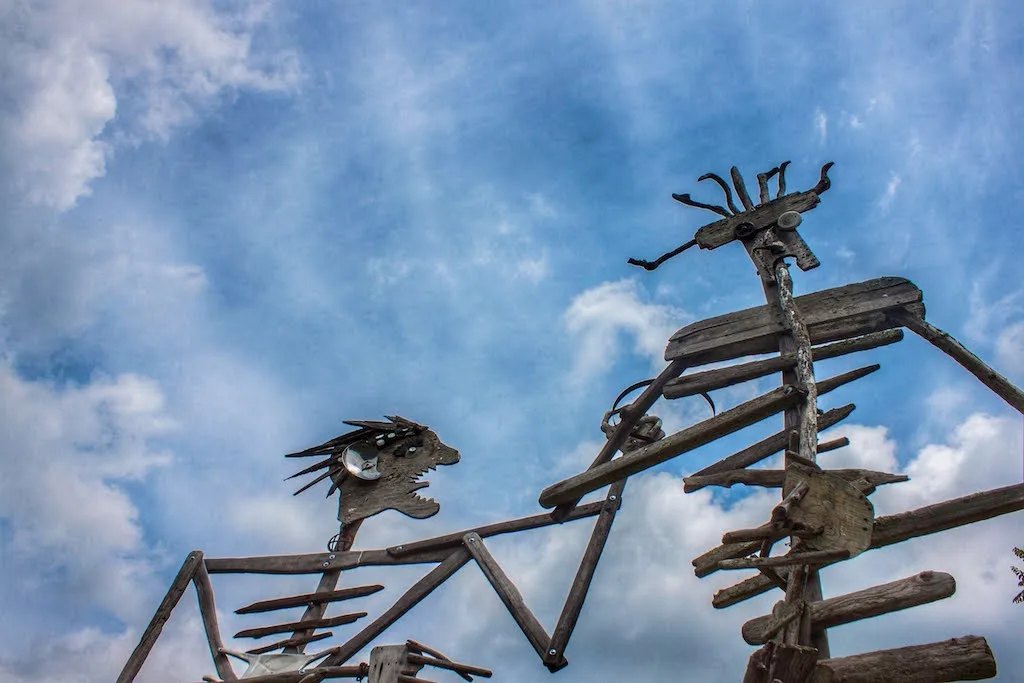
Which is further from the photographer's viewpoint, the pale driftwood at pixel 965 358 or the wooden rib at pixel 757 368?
the wooden rib at pixel 757 368

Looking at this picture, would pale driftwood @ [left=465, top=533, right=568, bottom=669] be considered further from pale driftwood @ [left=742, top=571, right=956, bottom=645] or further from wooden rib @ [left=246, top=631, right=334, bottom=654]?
pale driftwood @ [left=742, top=571, right=956, bottom=645]

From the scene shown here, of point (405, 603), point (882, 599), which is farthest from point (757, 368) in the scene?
point (405, 603)

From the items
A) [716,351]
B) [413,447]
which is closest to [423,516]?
[413,447]

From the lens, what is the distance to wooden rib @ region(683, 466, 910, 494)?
511 centimetres

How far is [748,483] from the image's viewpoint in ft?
18.4

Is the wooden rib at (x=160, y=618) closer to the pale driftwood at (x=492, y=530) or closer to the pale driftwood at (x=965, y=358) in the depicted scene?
the pale driftwood at (x=492, y=530)

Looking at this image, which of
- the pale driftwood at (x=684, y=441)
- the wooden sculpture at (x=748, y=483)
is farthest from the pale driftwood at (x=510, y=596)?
the pale driftwood at (x=684, y=441)

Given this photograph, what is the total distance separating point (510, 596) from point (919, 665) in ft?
12.3

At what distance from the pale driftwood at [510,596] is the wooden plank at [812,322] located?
2.54 meters

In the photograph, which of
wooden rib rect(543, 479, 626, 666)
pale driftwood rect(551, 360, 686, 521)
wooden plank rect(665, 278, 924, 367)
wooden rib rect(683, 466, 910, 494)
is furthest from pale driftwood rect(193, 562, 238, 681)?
wooden plank rect(665, 278, 924, 367)

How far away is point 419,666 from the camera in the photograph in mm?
6145

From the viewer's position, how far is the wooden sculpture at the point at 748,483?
3.81m

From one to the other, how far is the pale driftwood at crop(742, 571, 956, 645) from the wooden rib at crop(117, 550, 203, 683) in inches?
237

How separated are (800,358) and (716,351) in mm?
689
